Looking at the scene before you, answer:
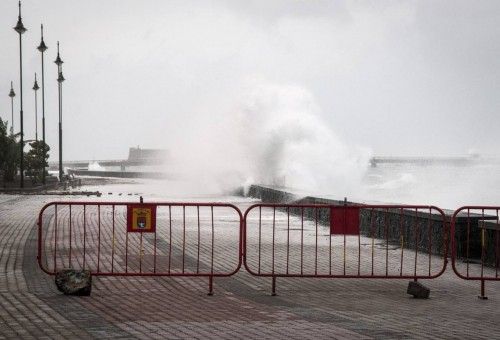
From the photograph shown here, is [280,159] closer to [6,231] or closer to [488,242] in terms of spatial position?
[6,231]

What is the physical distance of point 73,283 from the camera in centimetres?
905

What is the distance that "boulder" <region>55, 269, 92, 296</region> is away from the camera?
9.02 m

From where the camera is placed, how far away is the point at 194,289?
9.88 metres

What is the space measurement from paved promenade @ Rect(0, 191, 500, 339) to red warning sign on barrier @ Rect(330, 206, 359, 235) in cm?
73

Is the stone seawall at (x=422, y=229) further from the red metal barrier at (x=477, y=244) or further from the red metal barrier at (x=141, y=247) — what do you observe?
the red metal barrier at (x=141, y=247)

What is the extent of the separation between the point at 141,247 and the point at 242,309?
2.13 metres

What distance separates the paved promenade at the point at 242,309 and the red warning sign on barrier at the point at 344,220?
0.73m

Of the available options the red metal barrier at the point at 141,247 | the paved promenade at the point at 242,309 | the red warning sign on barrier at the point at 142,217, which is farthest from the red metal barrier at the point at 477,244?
the red warning sign on barrier at the point at 142,217

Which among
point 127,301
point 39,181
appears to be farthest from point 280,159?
point 127,301

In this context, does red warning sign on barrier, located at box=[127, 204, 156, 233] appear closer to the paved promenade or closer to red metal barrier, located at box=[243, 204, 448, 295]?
the paved promenade

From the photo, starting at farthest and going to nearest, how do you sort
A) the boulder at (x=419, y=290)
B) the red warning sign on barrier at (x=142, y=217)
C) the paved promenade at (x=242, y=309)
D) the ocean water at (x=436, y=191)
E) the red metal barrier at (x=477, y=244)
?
the ocean water at (x=436, y=191) → the red metal barrier at (x=477, y=244) → the red warning sign on barrier at (x=142, y=217) → the boulder at (x=419, y=290) → the paved promenade at (x=242, y=309)

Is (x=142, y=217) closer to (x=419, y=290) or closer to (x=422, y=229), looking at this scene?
(x=419, y=290)

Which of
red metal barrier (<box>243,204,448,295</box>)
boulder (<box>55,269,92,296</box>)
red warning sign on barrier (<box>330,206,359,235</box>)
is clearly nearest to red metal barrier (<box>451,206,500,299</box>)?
red metal barrier (<box>243,204,448,295</box>)

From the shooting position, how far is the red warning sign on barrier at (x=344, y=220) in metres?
10.1
